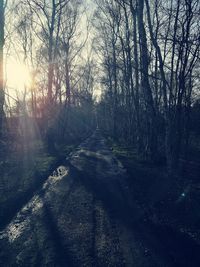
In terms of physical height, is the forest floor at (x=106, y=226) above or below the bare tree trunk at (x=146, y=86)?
below

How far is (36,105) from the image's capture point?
108 ft

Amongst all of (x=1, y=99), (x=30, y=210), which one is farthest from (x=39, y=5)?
(x=30, y=210)

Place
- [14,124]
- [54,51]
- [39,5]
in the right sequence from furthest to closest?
[14,124]
[54,51]
[39,5]

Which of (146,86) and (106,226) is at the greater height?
(146,86)

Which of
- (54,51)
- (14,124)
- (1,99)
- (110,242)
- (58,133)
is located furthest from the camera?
(14,124)

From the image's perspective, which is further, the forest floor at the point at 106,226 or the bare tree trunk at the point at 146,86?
the bare tree trunk at the point at 146,86

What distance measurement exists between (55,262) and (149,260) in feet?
4.75

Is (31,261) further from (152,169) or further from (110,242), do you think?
(152,169)

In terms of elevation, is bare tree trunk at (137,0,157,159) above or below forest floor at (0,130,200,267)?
above

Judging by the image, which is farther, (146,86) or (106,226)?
(146,86)

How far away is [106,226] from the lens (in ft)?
17.9

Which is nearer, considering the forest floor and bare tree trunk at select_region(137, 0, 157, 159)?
the forest floor

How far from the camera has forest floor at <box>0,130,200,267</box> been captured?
421 cm

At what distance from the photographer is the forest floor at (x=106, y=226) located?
4.21 m
